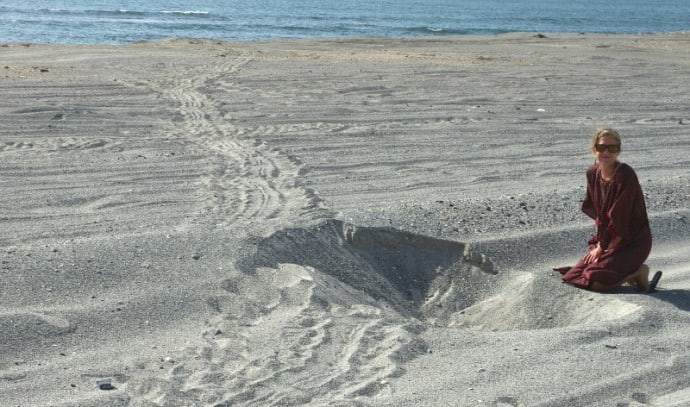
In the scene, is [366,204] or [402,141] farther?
[402,141]

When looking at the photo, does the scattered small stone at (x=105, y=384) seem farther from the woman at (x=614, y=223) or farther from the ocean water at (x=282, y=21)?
the ocean water at (x=282, y=21)

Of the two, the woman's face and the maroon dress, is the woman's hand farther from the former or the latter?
the woman's face

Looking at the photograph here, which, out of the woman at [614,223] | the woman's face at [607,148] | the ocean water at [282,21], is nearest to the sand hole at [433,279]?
the woman at [614,223]

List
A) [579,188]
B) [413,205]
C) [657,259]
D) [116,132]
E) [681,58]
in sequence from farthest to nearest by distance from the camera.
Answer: [681,58] → [116,132] → [579,188] → [413,205] → [657,259]

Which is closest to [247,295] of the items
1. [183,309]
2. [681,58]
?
[183,309]

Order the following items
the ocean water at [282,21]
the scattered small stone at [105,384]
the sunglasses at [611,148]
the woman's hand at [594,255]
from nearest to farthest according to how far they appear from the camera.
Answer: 1. the scattered small stone at [105,384]
2. the sunglasses at [611,148]
3. the woman's hand at [594,255]
4. the ocean water at [282,21]

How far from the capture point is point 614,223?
5.93 meters

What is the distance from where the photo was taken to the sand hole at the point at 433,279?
5926mm

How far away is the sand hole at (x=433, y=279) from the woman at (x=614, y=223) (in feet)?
0.54

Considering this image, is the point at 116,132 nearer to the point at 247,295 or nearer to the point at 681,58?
the point at 247,295

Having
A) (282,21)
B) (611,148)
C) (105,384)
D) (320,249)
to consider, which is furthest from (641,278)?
(282,21)

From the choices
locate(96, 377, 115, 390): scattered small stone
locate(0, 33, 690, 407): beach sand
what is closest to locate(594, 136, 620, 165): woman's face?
locate(0, 33, 690, 407): beach sand

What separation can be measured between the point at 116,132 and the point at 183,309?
5.66 metres

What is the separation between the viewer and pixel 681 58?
21.5 metres
